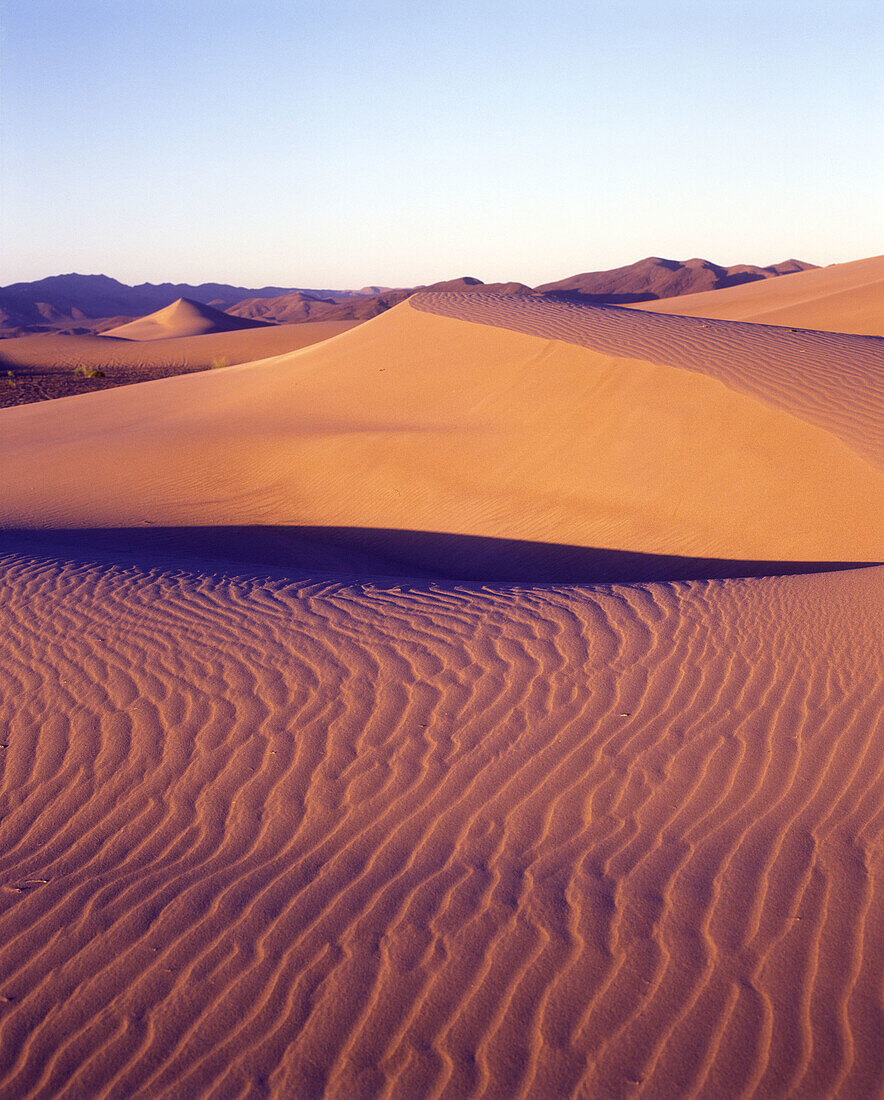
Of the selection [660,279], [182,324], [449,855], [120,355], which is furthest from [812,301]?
[660,279]

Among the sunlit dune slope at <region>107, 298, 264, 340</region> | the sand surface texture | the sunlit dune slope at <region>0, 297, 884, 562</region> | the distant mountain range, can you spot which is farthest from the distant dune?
the sand surface texture

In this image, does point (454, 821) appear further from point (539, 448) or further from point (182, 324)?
point (182, 324)

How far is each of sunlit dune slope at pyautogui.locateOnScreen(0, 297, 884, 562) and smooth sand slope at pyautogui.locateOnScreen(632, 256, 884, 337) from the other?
9.00m

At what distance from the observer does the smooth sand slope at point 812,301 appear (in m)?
22.6

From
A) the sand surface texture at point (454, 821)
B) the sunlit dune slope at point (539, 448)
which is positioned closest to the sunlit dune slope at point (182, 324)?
the sunlit dune slope at point (539, 448)

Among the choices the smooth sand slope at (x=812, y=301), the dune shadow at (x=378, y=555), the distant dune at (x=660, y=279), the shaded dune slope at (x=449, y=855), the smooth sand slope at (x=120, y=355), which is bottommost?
the dune shadow at (x=378, y=555)

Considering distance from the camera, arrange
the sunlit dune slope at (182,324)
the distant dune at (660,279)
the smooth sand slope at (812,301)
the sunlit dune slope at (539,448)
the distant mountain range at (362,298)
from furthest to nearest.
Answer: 1. the distant dune at (660,279)
2. the distant mountain range at (362,298)
3. the sunlit dune slope at (182,324)
4. the smooth sand slope at (812,301)
5. the sunlit dune slope at (539,448)

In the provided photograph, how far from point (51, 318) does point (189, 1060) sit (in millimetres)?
110530

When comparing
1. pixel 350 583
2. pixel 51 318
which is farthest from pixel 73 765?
pixel 51 318

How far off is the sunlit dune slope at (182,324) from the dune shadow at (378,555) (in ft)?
176

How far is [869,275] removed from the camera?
32.6 meters

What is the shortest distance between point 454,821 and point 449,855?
23 centimetres

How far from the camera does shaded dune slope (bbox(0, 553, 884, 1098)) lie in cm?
265

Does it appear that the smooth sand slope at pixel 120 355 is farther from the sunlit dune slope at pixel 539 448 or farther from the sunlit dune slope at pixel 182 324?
the sunlit dune slope at pixel 182 324
